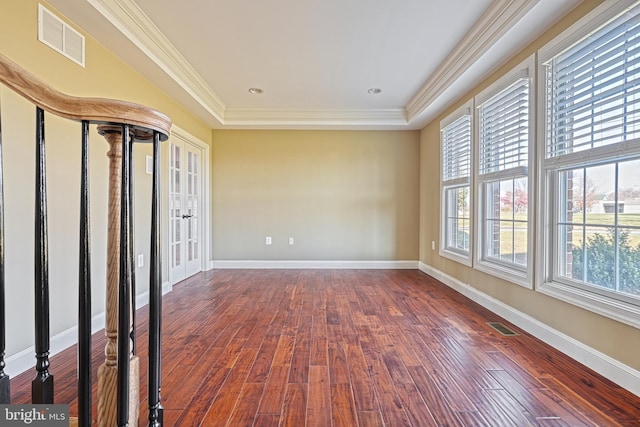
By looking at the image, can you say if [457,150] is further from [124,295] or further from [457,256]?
[124,295]

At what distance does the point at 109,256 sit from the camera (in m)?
0.90

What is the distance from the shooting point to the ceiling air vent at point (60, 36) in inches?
80.2

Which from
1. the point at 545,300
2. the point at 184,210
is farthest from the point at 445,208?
the point at 184,210

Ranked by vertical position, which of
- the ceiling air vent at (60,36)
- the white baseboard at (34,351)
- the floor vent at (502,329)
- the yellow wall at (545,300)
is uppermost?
the ceiling air vent at (60,36)

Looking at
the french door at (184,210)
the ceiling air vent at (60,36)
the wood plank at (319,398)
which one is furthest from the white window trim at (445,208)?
the ceiling air vent at (60,36)

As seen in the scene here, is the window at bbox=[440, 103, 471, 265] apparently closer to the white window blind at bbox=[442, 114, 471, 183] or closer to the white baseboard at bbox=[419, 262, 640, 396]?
the white window blind at bbox=[442, 114, 471, 183]

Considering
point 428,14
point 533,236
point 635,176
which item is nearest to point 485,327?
point 533,236

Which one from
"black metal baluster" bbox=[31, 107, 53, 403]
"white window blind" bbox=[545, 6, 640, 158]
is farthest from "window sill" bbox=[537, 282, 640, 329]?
"black metal baluster" bbox=[31, 107, 53, 403]

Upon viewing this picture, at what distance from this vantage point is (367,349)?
2.21 meters

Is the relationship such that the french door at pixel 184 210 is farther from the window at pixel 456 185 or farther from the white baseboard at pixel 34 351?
the window at pixel 456 185

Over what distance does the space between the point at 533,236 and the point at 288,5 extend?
2.64 meters

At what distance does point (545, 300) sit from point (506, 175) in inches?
44.7

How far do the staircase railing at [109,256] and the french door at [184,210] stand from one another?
3.26m

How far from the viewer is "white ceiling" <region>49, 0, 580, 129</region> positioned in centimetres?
237
